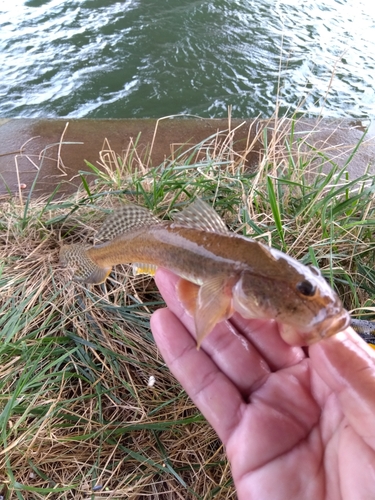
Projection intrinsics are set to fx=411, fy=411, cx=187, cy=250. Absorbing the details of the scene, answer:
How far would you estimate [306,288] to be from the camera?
1.90 m

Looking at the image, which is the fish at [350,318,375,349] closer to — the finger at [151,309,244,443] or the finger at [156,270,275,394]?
the finger at [156,270,275,394]

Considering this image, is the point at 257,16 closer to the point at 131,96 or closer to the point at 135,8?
the point at 135,8

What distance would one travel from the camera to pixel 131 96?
798cm

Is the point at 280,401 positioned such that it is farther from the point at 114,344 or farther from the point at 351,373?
the point at 114,344

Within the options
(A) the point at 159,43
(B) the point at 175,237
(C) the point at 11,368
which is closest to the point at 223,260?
(B) the point at 175,237

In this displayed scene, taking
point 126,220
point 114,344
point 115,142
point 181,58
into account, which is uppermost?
point 126,220

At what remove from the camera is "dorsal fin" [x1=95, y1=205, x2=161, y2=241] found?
2.84 metres

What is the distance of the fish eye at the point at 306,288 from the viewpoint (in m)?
1.89

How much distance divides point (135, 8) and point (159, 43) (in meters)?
2.05

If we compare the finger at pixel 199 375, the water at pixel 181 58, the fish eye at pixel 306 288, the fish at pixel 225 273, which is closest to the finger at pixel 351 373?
the fish at pixel 225 273

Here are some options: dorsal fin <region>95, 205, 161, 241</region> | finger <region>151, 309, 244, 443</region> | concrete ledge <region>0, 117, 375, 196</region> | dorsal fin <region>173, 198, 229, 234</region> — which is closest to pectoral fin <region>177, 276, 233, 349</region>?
dorsal fin <region>173, 198, 229, 234</region>

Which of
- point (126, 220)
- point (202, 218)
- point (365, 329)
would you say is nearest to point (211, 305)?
point (202, 218)

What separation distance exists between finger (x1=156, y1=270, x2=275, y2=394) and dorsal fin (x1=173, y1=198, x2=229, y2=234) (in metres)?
0.44

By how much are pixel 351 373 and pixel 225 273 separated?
2.54 feet
